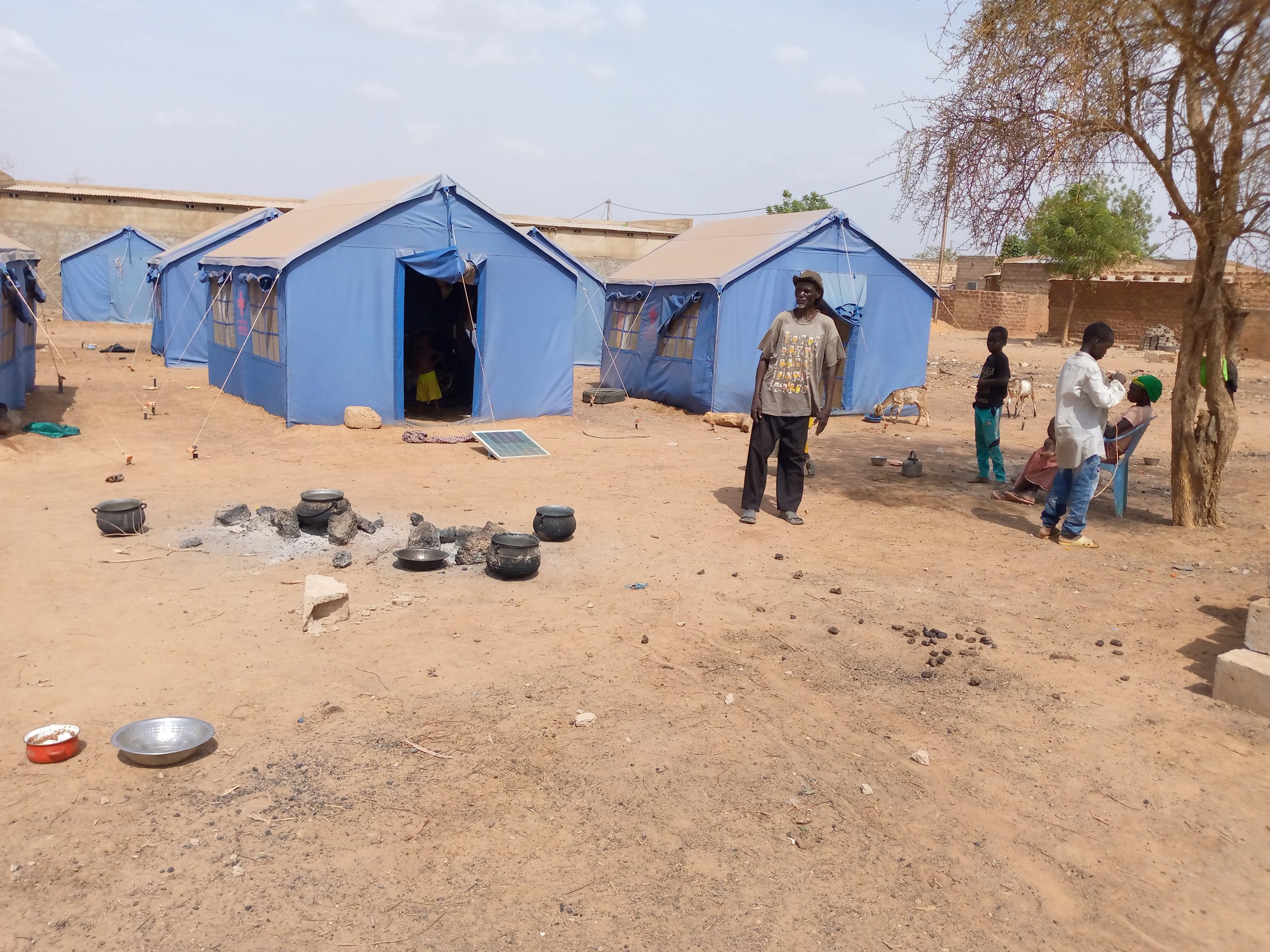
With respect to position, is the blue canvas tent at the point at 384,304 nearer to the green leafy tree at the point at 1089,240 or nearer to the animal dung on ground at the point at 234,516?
the animal dung on ground at the point at 234,516

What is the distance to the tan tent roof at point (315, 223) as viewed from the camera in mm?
10781

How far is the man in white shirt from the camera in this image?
20.4 feet

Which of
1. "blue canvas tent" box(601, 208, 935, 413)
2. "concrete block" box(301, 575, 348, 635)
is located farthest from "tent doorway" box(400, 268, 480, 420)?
"concrete block" box(301, 575, 348, 635)

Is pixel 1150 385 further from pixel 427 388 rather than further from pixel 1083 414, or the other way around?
pixel 427 388

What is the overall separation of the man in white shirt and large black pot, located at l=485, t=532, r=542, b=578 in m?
3.67

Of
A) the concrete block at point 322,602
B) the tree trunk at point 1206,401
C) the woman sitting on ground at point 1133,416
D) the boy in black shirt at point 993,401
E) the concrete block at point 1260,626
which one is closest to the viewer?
the concrete block at point 1260,626

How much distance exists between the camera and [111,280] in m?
24.0

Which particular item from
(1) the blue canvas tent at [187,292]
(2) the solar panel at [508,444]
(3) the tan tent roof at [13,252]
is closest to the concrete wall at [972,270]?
(1) the blue canvas tent at [187,292]

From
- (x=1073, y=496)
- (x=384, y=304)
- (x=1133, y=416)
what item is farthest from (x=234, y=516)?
(x=1133, y=416)

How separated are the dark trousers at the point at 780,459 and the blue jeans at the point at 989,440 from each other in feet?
7.16

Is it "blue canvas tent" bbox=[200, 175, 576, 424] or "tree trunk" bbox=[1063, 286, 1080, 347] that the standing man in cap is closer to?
"blue canvas tent" bbox=[200, 175, 576, 424]

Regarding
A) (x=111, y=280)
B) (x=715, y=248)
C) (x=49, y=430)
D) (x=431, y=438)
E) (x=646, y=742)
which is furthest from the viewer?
(x=111, y=280)

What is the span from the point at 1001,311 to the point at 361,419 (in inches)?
908

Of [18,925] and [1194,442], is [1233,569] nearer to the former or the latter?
[1194,442]
